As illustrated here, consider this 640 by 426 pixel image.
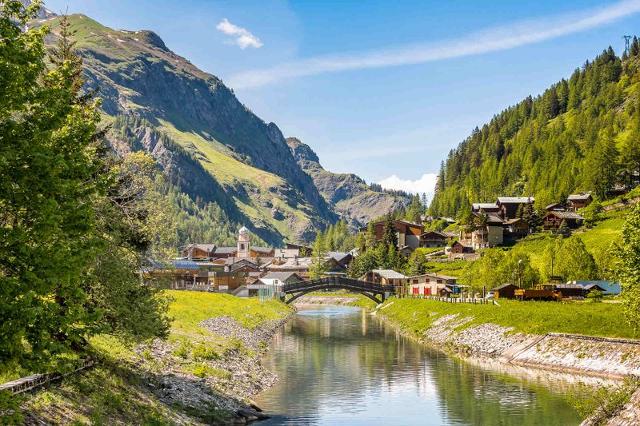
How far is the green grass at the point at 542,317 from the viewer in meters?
73.5

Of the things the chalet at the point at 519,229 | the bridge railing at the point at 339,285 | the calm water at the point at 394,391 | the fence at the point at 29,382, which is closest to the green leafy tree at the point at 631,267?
the calm water at the point at 394,391

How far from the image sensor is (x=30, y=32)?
2102cm

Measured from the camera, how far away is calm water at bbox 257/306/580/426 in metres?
47.2

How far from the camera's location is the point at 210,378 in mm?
49312

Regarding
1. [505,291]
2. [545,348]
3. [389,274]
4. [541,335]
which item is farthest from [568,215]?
[545,348]

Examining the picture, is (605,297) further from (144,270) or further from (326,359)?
(144,270)

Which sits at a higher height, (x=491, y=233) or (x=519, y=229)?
(x=519, y=229)

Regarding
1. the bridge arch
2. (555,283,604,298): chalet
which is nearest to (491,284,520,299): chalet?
(555,283,604,298): chalet

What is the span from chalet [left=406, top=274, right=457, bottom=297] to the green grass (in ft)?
109

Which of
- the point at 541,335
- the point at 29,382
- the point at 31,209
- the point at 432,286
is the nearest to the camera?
the point at 31,209

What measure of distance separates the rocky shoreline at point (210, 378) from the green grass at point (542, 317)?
33526mm

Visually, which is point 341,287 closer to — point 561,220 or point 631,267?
point 561,220

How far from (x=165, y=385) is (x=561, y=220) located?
162030 mm

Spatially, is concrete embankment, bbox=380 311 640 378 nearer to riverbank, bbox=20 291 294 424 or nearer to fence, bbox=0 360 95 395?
riverbank, bbox=20 291 294 424
